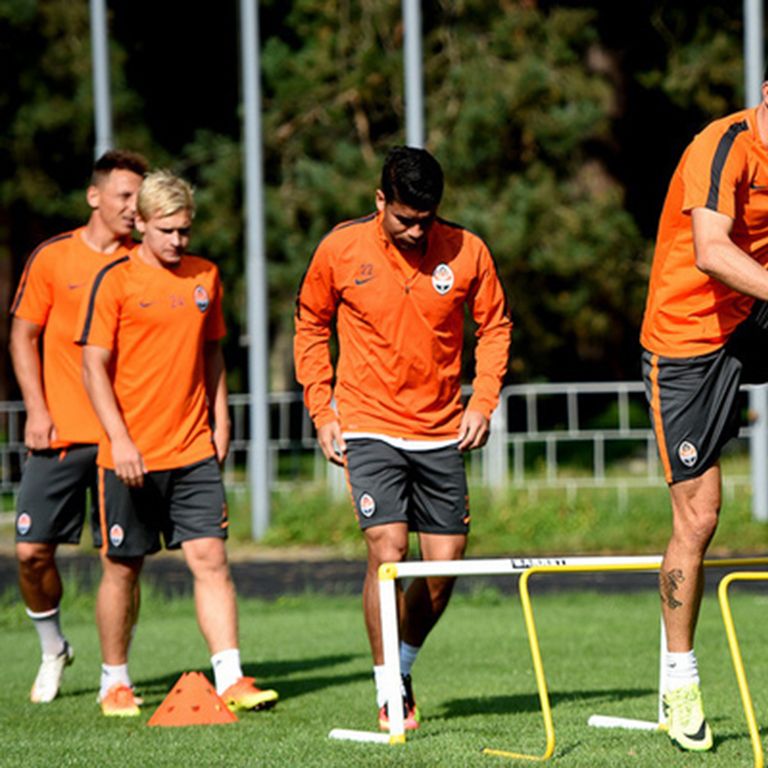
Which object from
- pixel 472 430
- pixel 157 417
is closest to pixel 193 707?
pixel 157 417

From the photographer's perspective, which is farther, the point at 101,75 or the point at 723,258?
the point at 101,75

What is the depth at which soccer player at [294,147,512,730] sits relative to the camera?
754 centimetres

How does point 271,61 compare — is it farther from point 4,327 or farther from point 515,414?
point 4,327

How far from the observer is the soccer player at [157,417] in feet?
26.9

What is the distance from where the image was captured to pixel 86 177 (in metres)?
30.2

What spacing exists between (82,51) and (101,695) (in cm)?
2235

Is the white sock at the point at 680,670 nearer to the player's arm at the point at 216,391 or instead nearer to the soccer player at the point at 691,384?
the soccer player at the point at 691,384

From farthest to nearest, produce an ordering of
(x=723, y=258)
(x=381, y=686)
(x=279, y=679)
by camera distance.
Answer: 1. (x=279, y=679)
2. (x=381, y=686)
3. (x=723, y=258)

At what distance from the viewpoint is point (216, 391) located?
28.6ft

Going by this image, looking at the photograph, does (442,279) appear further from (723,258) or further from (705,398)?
(723,258)

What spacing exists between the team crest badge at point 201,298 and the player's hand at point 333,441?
1046mm

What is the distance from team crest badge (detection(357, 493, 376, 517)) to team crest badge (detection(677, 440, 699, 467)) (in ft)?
4.69

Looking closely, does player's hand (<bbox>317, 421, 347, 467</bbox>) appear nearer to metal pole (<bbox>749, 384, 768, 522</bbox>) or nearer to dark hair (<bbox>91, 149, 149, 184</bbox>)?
dark hair (<bbox>91, 149, 149, 184</bbox>)

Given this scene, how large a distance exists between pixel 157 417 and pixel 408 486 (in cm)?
131
